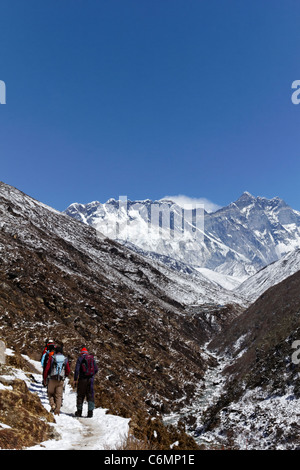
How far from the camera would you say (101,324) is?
39469mm

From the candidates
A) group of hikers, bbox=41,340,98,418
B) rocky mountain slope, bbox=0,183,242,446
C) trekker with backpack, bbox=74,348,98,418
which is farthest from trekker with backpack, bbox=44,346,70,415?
rocky mountain slope, bbox=0,183,242,446

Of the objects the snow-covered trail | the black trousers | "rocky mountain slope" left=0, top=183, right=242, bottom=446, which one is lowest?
the snow-covered trail

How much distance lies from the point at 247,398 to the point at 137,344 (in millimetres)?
18995

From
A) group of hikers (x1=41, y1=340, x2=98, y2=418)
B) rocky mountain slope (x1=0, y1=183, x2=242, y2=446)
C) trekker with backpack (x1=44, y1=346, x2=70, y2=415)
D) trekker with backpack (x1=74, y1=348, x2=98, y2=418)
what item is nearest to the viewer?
trekker with backpack (x1=44, y1=346, x2=70, y2=415)

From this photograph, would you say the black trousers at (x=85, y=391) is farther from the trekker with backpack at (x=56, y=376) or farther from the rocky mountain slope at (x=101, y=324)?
the rocky mountain slope at (x=101, y=324)

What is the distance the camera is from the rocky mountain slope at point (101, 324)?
1006 inches

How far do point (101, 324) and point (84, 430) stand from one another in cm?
3010

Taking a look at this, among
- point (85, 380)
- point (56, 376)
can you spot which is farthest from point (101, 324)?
point (56, 376)

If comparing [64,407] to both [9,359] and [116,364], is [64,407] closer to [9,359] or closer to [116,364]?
[9,359]

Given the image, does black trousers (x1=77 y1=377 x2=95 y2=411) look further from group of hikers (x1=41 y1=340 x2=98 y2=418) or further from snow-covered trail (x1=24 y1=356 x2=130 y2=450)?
snow-covered trail (x1=24 y1=356 x2=130 y2=450)

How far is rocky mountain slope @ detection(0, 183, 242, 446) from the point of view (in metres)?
25.6

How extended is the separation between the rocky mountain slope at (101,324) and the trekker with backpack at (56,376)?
310 centimetres

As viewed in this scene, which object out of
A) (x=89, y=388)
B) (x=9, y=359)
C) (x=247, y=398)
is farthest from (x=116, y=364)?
(x=89, y=388)

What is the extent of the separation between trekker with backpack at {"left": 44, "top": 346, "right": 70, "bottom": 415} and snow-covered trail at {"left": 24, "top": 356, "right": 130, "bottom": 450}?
1.39 feet
